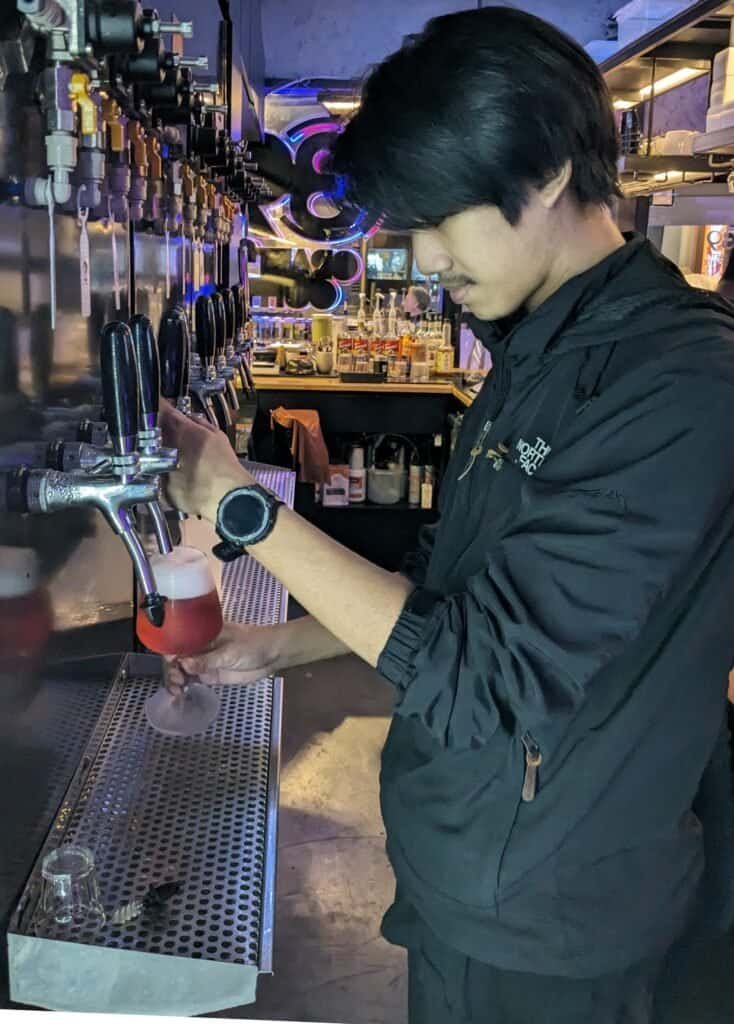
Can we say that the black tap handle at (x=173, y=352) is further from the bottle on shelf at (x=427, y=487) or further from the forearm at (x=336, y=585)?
the bottle on shelf at (x=427, y=487)

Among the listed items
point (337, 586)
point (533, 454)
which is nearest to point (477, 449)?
point (533, 454)

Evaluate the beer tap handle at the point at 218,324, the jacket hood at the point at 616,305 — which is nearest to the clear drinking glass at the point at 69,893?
the jacket hood at the point at 616,305

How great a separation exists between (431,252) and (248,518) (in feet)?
1.05

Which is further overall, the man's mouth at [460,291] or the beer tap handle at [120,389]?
the man's mouth at [460,291]

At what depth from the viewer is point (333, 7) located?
18.2 ft

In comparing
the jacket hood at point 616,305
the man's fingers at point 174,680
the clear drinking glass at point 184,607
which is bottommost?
the man's fingers at point 174,680

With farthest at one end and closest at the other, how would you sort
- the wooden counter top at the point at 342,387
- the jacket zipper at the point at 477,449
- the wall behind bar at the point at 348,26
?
the wall behind bar at the point at 348,26, the wooden counter top at the point at 342,387, the jacket zipper at the point at 477,449

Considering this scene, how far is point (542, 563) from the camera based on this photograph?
861mm

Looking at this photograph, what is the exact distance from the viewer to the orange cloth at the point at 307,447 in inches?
172

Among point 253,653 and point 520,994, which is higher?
point 253,653

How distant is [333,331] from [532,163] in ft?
14.2

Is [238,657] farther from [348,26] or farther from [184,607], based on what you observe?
[348,26]

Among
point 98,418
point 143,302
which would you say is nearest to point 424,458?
point 143,302

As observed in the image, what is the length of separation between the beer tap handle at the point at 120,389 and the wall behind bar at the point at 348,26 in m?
5.12
